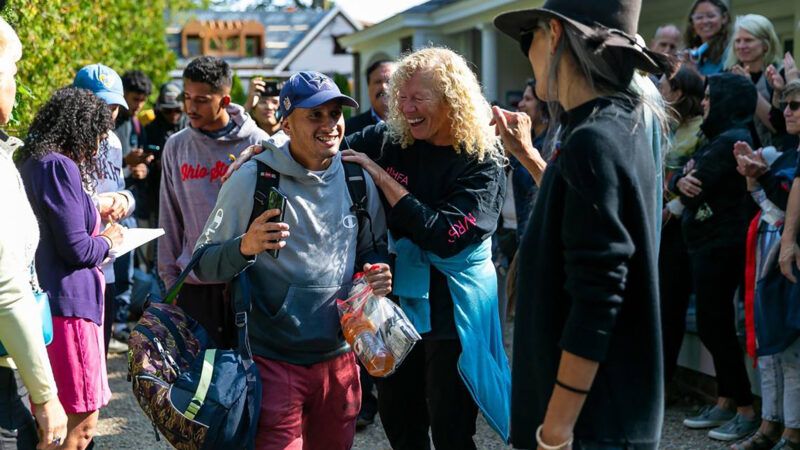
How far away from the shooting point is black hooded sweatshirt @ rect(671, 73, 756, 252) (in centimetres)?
589

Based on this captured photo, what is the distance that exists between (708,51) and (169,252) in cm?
453

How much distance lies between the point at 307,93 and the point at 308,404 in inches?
45.5

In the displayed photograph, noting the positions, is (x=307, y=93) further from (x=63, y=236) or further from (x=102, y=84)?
(x=102, y=84)

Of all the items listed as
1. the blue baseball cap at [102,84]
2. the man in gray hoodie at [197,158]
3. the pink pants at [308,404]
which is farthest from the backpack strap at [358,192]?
the blue baseball cap at [102,84]

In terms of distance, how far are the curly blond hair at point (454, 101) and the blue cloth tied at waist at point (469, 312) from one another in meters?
0.42

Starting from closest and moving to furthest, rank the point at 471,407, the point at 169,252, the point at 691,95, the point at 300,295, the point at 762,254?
the point at 300,295 < the point at 471,407 < the point at 169,252 < the point at 762,254 < the point at 691,95

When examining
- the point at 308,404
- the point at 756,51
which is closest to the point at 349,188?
the point at 308,404

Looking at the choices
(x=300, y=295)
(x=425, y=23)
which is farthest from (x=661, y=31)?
(x=425, y=23)

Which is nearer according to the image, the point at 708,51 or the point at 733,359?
the point at 733,359

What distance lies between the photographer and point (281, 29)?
48844mm

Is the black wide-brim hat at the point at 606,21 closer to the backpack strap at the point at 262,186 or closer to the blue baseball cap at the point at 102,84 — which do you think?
the backpack strap at the point at 262,186

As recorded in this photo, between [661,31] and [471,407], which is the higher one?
[661,31]

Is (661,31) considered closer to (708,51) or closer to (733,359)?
(708,51)

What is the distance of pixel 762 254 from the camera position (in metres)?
5.57
